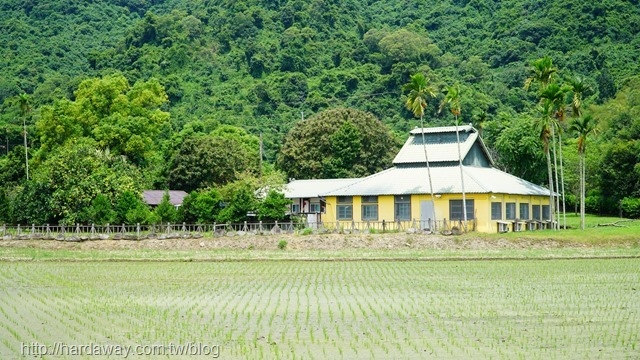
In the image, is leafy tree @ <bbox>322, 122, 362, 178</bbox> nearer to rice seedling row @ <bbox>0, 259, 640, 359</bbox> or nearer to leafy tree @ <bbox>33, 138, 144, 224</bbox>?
leafy tree @ <bbox>33, 138, 144, 224</bbox>

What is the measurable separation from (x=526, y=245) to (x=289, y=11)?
4258 inches

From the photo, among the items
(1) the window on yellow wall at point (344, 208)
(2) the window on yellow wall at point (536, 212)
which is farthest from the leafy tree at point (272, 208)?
(2) the window on yellow wall at point (536, 212)

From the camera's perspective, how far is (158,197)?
7612cm

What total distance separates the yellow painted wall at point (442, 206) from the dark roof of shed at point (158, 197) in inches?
602

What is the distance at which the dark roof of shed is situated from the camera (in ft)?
244

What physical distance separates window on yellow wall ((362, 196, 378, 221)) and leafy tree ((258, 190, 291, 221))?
495cm

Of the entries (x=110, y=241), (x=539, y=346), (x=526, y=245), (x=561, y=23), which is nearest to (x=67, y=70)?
(x=561, y=23)

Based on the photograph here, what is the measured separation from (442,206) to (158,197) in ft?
83.0

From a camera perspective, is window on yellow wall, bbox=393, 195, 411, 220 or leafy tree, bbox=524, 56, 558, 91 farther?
window on yellow wall, bbox=393, 195, 411, 220

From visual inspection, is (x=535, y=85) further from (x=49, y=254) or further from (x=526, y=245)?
(x=49, y=254)

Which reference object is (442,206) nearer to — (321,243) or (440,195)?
(440,195)

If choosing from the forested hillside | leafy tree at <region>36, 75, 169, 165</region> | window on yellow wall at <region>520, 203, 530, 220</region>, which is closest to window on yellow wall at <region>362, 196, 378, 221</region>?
window on yellow wall at <region>520, 203, 530, 220</region>

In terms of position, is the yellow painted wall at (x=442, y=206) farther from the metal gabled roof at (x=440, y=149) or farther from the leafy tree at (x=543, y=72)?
the leafy tree at (x=543, y=72)

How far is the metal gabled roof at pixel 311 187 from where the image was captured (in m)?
71.8
